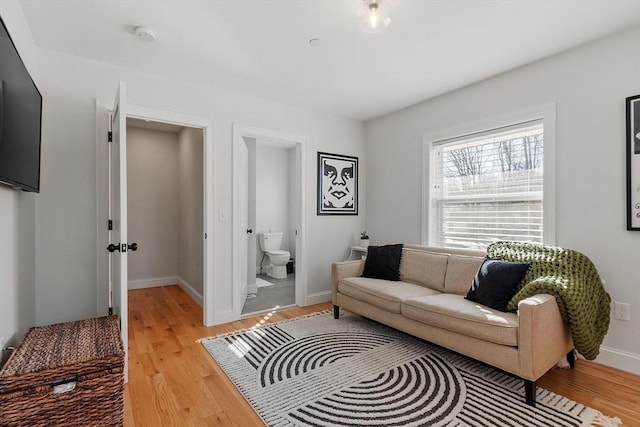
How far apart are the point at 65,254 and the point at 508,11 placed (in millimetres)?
3597

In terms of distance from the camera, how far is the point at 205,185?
323cm

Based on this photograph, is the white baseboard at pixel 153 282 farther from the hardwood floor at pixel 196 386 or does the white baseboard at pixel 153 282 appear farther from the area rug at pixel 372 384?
the area rug at pixel 372 384

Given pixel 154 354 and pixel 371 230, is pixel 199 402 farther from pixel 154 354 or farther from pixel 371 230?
pixel 371 230

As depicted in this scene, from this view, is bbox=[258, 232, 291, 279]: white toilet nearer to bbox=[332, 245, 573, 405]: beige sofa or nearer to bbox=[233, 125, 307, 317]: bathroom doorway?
bbox=[233, 125, 307, 317]: bathroom doorway

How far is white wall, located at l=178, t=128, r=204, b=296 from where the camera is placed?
3.96m

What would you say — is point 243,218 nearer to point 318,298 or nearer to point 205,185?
point 205,185

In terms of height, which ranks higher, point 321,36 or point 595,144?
point 321,36

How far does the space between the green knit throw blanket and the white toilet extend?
138 inches

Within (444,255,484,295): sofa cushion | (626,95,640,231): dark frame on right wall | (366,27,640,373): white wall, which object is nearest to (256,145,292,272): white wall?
(444,255,484,295): sofa cushion

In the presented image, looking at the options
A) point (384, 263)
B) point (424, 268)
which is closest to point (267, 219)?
point (384, 263)

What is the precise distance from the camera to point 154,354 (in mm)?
2562

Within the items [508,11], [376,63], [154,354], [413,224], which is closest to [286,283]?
[413,224]

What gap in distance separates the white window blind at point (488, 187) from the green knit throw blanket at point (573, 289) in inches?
17.4

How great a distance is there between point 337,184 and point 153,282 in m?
3.11
